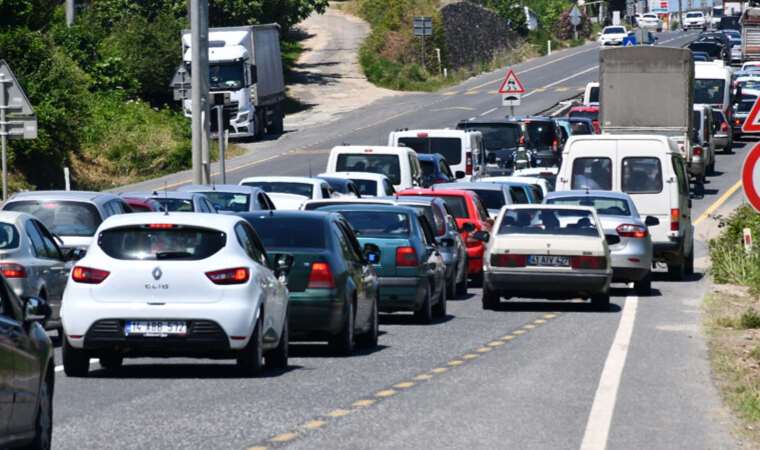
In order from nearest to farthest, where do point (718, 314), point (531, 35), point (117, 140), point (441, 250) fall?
point (718, 314), point (441, 250), point (117, 140), point (531, 35)

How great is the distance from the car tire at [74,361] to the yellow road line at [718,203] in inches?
1214

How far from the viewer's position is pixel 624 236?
27875 millimetres

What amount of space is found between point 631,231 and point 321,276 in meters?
11.1

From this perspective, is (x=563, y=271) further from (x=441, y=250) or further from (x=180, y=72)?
(x=180, y=72)

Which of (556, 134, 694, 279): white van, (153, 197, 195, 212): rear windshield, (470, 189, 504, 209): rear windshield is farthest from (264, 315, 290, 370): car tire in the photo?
(470, 189, 504, 209): rear windshield

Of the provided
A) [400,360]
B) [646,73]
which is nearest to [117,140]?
[646,73]

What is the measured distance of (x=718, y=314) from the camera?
23.8 m

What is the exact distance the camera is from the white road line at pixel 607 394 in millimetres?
11844

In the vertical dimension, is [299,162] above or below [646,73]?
below

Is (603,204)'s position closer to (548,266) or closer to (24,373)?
(548,266)

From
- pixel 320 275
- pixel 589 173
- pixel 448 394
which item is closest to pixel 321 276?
pixel 320 275

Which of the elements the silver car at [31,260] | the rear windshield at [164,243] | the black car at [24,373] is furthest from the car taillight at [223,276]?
the black car at [24,373]

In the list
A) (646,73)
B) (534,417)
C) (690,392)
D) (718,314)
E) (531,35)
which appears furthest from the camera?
(531,35)

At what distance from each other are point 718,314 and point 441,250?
4145 mm
